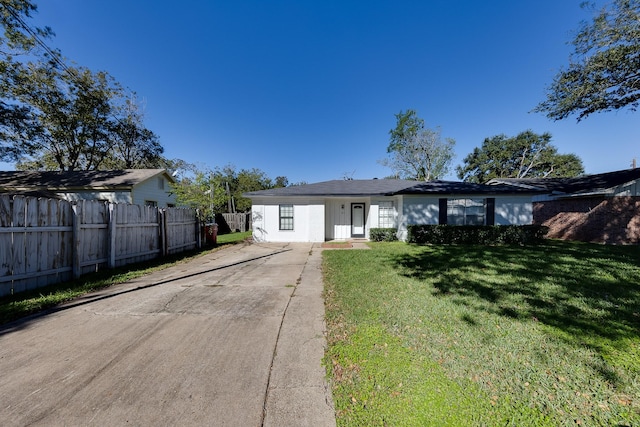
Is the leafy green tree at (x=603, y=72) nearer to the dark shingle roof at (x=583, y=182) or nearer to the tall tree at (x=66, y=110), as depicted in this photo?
the dark shingle roof at (x=583, y=182)

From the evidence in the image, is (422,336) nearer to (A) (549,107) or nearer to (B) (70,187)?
(A) (549,107)

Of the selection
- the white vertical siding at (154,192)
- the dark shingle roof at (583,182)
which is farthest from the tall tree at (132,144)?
the dark shingle roof at (583,182)

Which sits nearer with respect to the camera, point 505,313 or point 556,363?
point 556,363

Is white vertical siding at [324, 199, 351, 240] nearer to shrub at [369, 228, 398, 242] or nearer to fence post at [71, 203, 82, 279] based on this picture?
shrub at [369, 228, 398, 242]

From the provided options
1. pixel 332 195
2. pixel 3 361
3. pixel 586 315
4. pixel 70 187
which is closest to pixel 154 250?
pixel 3 361

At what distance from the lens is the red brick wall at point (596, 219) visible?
11.4 meters

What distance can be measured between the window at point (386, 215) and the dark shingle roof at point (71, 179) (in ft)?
45.9

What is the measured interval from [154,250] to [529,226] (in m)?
16.3

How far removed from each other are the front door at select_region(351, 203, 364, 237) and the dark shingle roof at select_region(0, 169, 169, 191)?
497 inches

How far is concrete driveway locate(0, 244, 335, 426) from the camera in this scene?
6.28ft

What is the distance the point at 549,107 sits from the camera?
1268 centimetres

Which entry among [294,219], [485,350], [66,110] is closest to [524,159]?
[294,219]

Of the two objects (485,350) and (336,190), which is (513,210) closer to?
(336,190)

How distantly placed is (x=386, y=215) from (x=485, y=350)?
36.9 feet
